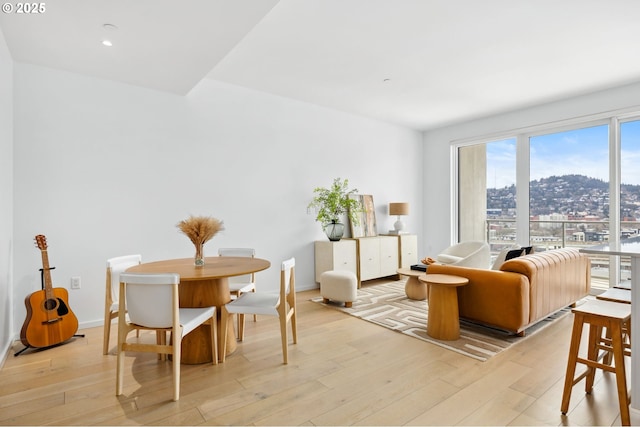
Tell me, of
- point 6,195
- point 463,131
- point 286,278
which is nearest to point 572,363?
point 286,278

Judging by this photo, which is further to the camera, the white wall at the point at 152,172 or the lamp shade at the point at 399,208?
the lamp shade at the point at 399,208

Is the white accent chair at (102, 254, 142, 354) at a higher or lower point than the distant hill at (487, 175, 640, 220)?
lower

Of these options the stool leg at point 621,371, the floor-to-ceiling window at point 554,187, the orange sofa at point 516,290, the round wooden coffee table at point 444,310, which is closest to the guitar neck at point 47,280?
the round wooden coffee table at point 444,310

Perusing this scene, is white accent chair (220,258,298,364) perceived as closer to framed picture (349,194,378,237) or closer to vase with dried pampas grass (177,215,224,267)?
vase with dried pampas grass (177,215,224,267)

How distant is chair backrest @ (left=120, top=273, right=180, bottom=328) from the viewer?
6.98 ft

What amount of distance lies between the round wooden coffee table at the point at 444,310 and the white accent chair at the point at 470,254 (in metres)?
1.11

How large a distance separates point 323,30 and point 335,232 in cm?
286

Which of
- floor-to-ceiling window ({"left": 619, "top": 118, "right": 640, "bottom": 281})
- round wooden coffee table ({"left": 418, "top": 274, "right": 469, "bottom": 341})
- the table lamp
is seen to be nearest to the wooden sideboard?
the table lamp

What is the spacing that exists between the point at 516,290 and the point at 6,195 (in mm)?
4435

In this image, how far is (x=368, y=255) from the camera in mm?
5391

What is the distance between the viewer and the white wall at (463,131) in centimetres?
464

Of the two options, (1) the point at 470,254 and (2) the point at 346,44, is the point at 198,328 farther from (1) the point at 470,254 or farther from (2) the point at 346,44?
(1) the point at 470,254

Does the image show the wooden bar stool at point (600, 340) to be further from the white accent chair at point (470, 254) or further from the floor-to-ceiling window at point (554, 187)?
the floor-to-ceiling window at point (554, 187)

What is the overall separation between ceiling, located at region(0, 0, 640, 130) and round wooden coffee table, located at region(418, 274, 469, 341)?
2.28 metres
